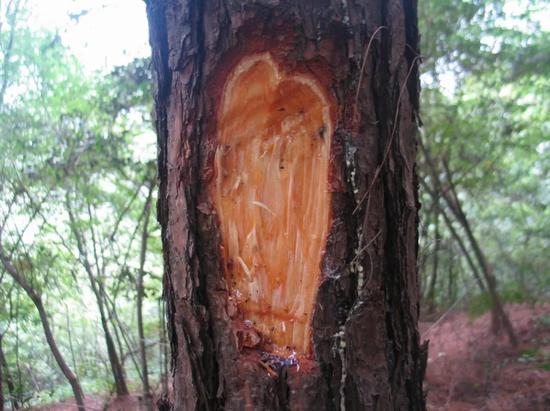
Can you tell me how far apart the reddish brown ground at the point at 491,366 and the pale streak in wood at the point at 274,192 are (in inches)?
148

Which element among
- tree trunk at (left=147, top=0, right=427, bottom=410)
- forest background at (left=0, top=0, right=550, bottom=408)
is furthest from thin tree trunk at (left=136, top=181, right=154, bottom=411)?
tree trunk at (left=147, top=0, right=427, bottom=410)

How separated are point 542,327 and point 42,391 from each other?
278 inches

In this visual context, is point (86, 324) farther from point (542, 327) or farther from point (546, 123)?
point (546, 123)

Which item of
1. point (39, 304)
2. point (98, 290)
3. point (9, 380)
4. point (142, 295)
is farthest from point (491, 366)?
point (9, 380)

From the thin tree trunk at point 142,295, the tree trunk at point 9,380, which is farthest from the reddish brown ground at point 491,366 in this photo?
the tree trunk at point 9,380

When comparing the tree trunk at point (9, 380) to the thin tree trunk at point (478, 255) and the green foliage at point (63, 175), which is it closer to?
the green foliage at point (63, 175)

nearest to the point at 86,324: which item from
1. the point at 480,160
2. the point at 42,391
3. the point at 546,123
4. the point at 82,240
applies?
the point at 42,391

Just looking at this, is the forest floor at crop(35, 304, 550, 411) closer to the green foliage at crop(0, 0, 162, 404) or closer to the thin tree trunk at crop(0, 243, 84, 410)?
the thin tree trunk at crop(0, 243, 84, 410)

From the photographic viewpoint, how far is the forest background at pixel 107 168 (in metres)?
5.23

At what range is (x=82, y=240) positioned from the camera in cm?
552

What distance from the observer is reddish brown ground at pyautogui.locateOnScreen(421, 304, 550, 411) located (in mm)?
5492

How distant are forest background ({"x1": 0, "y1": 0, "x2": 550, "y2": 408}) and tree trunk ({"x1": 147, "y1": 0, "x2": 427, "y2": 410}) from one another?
3513 mm

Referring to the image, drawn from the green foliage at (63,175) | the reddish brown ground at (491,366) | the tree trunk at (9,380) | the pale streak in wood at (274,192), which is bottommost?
the reddish brown ground at (491,366)

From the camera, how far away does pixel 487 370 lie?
6.29 m
